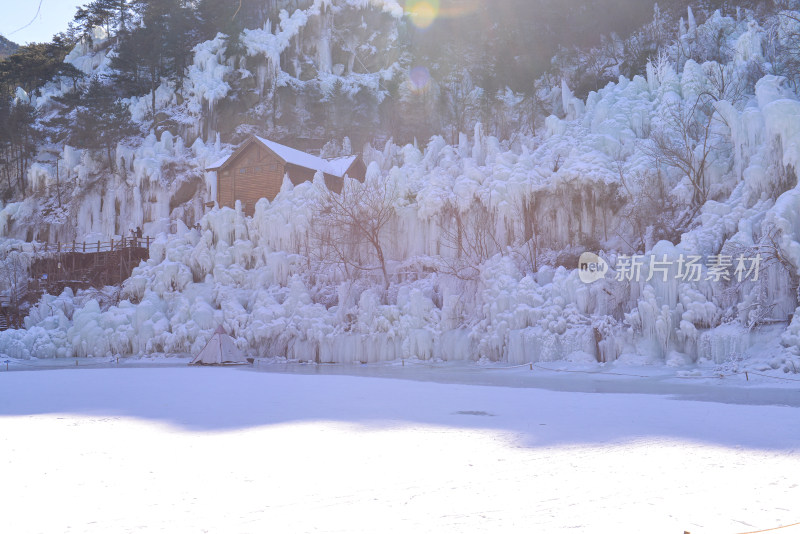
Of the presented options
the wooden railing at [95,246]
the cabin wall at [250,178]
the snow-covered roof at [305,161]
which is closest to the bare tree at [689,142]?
the snow-covered roof at [305,161]

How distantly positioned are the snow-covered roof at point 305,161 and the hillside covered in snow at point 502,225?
256 centimetres

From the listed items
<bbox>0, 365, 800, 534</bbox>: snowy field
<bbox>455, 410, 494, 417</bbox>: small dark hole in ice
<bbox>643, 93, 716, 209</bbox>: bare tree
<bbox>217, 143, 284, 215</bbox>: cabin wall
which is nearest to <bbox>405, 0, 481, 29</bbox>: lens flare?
<bbox>217, 143, 284, 215</bbox>: cabin wall

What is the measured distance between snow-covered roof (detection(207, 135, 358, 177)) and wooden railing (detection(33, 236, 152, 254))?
630 cm

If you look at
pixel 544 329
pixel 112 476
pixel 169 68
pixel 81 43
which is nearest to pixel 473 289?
pixel 544 329

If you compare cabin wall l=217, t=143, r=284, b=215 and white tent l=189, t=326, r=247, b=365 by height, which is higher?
cabin wall l=217, t=143, r=284, b=215

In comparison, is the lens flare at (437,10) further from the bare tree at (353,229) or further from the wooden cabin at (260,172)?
the bare tree at (353,229)

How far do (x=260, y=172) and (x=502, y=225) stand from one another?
15.9m

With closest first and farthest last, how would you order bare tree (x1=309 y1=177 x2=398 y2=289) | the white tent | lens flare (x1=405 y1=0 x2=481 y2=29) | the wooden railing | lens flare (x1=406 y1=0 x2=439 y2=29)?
1. the white tent
2. bare tree (x1=309 y1=177 x2=398 y2=289)
3. the wooden railing
4. lens flare (x1=405 y1=0 x2=481 y2=29)
5. lens flare (x1=406 y1=0 x2=439 y2=29)

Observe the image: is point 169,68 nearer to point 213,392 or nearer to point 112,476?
point 213,392

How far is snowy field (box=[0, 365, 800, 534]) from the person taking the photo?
4074 millimetres

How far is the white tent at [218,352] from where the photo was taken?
21.2m

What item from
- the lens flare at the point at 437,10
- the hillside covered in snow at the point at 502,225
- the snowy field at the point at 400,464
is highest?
the lens flare at the point at 437,10

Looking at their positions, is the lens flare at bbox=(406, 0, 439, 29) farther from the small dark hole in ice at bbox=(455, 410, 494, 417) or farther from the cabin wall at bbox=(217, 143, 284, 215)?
the small dark hole in ice at bbox=(455, 410, 494, 417)

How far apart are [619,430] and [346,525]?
4.38m
